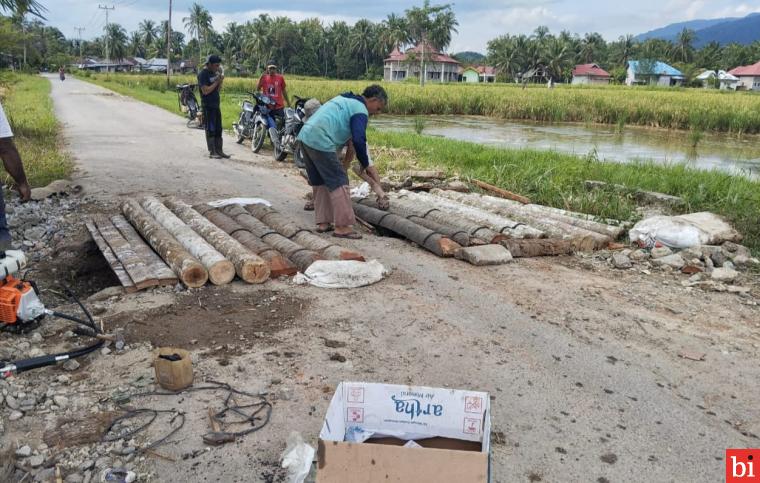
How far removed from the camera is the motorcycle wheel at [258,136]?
11413 millimetres

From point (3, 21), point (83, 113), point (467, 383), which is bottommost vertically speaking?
point (467, 383)

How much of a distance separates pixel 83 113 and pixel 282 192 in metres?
14.5

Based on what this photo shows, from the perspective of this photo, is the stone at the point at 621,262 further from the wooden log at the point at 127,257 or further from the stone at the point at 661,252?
the wooden log at the point at 127,257

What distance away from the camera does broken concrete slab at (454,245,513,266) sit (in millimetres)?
5324

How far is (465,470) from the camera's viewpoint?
1.90m

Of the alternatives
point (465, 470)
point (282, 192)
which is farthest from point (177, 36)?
point (465, 470)

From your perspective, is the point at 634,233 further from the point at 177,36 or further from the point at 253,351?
the point at 177,36

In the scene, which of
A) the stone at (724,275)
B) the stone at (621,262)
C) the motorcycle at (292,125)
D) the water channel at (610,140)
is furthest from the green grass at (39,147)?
the water channel at (610,140)

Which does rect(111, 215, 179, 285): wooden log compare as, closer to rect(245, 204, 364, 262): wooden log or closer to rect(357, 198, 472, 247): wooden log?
rect(245, 204, 364, 262): wooden log

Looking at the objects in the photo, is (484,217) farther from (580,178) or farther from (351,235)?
(580,178)

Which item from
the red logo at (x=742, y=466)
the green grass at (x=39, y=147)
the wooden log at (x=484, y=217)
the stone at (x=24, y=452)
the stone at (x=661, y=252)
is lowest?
the red logo at (x=742, y=466)

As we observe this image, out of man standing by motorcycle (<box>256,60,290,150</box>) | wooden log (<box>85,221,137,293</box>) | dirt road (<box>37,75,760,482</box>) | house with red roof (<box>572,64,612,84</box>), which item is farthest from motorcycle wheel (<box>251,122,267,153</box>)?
house with red roof (<box>572,64,612,84</box>)

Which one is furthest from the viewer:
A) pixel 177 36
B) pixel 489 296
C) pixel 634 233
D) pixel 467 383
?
pixel 177 36

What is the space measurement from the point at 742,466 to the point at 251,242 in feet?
12.9
